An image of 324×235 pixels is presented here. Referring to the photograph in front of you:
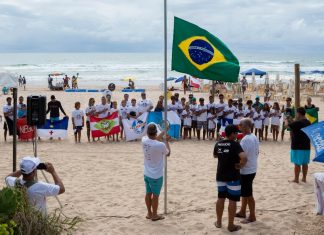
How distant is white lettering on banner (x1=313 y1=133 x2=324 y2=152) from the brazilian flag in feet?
7.46

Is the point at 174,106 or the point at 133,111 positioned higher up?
the point at 174,106

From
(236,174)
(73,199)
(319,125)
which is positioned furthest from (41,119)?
(319,125)

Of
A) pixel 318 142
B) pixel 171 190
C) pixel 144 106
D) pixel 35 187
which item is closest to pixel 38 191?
pixel 35 187

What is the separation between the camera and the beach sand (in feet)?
25.1

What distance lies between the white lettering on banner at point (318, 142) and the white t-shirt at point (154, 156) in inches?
89.7

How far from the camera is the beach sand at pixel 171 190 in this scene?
25.1ft

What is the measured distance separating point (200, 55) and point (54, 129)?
28.5ft

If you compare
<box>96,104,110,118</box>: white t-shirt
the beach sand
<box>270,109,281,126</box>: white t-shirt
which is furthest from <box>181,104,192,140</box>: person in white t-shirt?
<box>270,109,281,126</box>: white t-shirt

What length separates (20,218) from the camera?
195 inches

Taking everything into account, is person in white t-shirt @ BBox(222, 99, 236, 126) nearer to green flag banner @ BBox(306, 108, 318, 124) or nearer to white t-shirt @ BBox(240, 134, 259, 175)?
green flag banner @ BBox(306, 108, 318, 124)

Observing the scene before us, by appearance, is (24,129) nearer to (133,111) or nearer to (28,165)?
(133,111)

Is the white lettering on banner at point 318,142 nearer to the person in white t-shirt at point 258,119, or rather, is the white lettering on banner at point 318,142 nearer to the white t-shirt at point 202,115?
the person in white t-shirt at point 258,119

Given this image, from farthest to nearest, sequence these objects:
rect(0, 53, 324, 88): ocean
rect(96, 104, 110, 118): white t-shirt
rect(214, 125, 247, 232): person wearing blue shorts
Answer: rect(0, 53, 324, 88): ocean → rect(96, 104, 110, 118): white t-shirt → rect(214, 125, 247, 232): person wearing blue shorts

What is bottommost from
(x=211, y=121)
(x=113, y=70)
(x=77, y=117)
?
(x=211, y=121)
